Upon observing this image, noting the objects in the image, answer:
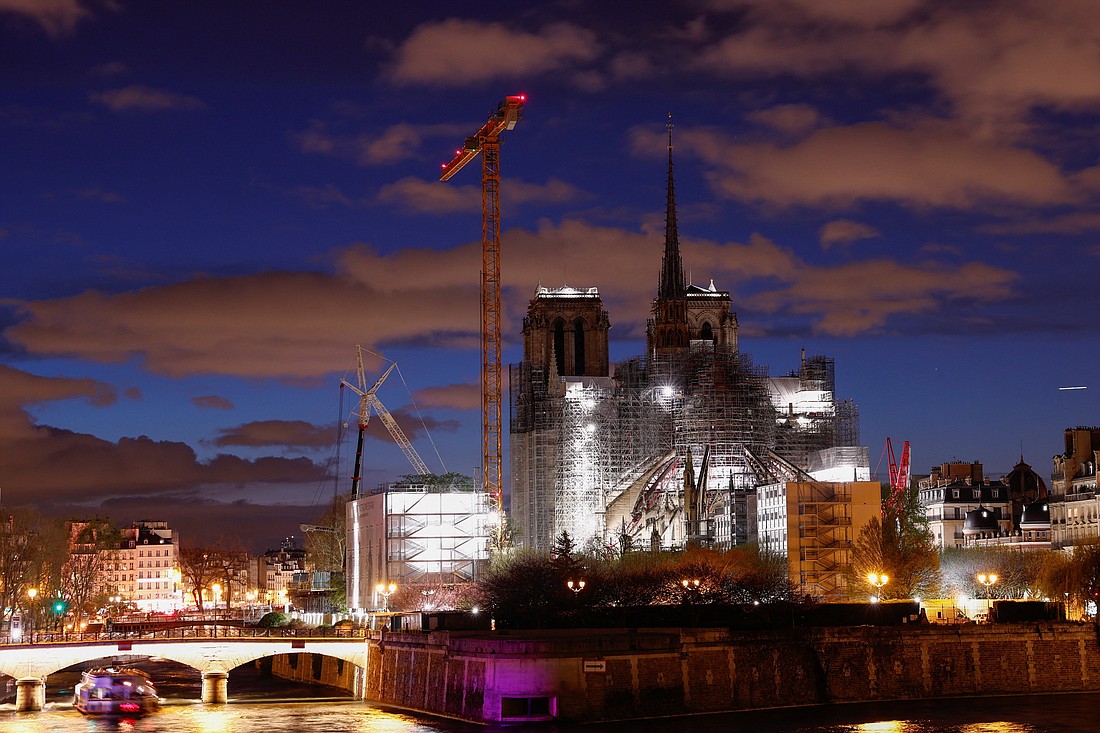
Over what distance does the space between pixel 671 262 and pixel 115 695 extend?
82.3 m

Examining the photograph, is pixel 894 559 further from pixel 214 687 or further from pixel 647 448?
pixel 214 687

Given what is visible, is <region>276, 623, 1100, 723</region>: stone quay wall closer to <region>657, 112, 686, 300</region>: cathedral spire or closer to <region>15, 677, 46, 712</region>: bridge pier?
<region>15, 677, 46, 712</region>: bridge pier

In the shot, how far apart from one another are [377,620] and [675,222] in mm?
70810

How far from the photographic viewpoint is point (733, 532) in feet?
328

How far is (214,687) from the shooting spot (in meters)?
68.1

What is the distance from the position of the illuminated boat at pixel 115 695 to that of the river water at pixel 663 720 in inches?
29.3

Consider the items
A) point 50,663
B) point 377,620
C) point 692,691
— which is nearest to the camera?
point 692,691

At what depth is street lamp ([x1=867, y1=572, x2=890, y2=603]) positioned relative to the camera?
76688 millimetres

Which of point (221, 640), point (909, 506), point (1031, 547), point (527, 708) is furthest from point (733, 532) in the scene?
point (527, 708)

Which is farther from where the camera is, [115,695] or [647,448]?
[647,448]

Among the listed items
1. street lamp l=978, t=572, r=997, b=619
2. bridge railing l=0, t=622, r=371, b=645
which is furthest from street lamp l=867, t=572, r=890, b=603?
bridge railing l=0, t=622, r=371, b=645

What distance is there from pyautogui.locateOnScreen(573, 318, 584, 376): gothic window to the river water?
220 feet

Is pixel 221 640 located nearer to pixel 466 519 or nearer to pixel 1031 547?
pixel 466 519

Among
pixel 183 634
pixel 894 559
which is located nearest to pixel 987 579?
pixel 894 559
